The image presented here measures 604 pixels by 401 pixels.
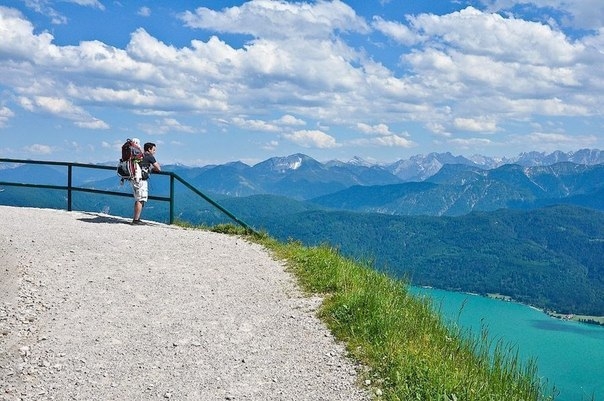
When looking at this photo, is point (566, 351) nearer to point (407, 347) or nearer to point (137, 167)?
point (137, 167)

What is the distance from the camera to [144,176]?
17625 mm

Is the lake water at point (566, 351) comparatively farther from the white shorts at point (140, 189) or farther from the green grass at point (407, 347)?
the green grass at point (407, 347)

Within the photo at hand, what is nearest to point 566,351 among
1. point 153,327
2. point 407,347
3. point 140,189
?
point 140,189

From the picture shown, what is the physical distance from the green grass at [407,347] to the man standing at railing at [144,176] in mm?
7157

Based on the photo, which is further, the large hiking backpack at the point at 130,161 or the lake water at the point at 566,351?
the lake water at the point at 566,351

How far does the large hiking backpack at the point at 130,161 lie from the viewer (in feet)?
56.7

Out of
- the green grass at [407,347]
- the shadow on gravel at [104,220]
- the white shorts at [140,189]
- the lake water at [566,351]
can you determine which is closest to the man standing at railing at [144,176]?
the white shorts at [140,189]

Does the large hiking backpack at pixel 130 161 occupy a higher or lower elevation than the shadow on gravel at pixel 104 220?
higher

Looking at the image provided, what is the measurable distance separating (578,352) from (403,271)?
519ft

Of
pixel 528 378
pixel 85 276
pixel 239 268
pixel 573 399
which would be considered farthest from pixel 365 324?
pixel 573 399

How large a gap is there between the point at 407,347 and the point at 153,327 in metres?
4.34

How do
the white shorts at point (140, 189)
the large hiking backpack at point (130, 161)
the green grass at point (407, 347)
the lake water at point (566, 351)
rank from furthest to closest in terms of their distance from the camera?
the lake water at point (566, 351), the white shorts at point (140, 189), the large hiking backpack at point (130, 161), the green grass at point (407, 347)

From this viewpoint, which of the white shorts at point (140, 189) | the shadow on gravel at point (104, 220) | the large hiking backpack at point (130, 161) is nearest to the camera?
the large hiking backpack at point (130, 161)

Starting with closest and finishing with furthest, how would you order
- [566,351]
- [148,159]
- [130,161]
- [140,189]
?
[130,161]
[140,189]
[148,159]
[566,351]
